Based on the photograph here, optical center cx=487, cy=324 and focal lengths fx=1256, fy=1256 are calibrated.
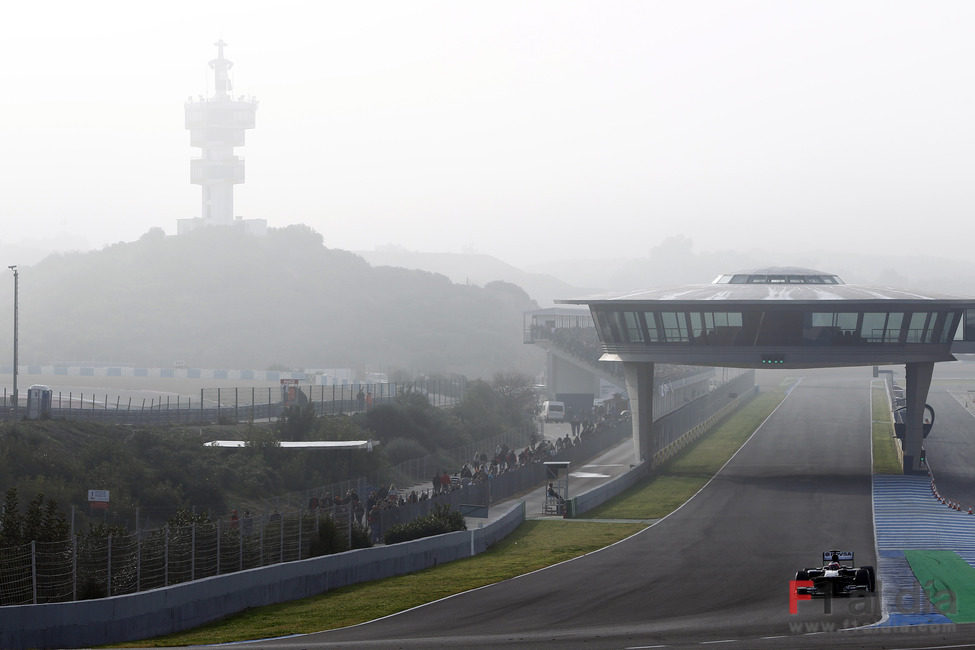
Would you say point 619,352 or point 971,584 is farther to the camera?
point 619,352

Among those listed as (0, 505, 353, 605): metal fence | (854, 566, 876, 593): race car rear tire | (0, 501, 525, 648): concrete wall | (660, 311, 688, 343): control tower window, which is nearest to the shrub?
(0, 501, 525, 648): concrete wall

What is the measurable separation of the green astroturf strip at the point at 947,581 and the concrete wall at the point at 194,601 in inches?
611

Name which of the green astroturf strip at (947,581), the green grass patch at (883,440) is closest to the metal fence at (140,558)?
the green astroturf strip at (947,581)

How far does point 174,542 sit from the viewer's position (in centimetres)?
3116

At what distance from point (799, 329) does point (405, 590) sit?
127ft

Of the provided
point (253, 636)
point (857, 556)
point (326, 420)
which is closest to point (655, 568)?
point (857, 556)

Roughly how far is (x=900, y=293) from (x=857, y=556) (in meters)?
31.7

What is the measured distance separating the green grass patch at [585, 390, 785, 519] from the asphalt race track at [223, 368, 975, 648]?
60.6 inches

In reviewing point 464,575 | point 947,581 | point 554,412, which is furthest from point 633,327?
point 947,581

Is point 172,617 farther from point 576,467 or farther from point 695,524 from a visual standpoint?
point 576,467

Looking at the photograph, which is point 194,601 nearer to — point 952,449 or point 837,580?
point 837,580

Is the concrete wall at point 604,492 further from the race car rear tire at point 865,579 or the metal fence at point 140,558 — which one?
the race car rear tire at point 865,579

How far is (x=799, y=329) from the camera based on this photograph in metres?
68.1

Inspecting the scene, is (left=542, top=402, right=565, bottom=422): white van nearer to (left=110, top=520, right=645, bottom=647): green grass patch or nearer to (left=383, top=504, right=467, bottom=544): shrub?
(left=110, top=520, right=645, bottom=647): green grass patch
